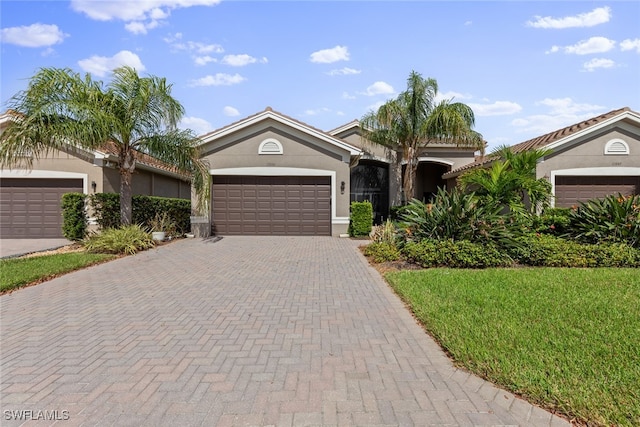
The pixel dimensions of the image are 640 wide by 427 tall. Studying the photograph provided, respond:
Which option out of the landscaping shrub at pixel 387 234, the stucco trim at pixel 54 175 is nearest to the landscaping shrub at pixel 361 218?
the landscaping shrub at pixel 387 234

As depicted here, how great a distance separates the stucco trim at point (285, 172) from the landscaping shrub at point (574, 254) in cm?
786

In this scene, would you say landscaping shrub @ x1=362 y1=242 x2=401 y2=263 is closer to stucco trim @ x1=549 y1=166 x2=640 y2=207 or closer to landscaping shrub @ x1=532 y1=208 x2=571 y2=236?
landscaping shrub @ x1=532 y1=208 x2=571 y2=236

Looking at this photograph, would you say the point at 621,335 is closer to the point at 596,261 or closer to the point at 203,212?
the point at 596,261

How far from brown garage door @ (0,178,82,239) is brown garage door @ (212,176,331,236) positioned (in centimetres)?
591

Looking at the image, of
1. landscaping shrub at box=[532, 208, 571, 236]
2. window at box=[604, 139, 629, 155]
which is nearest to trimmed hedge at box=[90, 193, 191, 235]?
landscaping shrub at box=[532, 208, 571, 236]

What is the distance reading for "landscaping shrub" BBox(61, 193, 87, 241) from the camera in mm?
11984

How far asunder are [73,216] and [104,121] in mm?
4030

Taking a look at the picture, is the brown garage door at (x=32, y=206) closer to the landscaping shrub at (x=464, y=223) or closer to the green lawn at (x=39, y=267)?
the green lawn at (x=39, y=267)

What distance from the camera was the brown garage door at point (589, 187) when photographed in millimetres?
14562

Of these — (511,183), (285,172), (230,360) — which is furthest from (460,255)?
(285,172)

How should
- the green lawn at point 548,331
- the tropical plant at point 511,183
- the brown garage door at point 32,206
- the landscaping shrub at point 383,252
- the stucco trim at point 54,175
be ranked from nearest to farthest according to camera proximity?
the green lawn at point 548,331
the landscaping shrub at point 383,252
the tropical plant at point 511,183
the stucco trim at point 54,175
the brown garage door at point 32,206

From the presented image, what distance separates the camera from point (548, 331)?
4.26 meters

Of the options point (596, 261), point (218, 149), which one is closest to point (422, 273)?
point (596, 261)

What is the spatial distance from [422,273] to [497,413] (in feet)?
16.0
